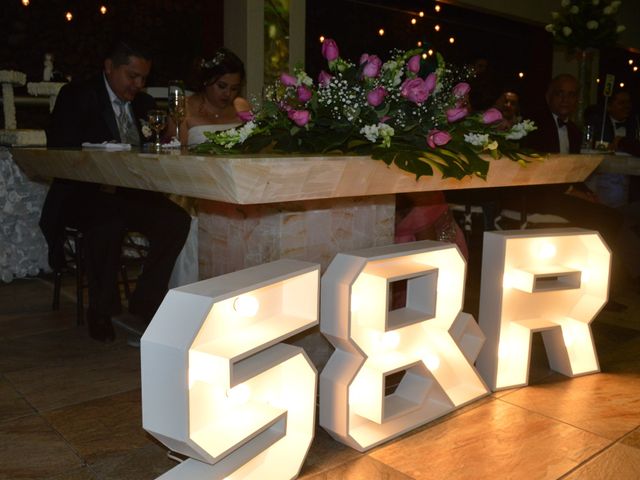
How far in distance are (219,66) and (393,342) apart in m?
2.22

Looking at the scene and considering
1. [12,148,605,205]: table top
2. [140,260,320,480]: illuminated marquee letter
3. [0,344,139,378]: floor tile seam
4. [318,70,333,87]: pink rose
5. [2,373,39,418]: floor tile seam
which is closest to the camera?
[140,260,320,480]: illuminated marquee letter

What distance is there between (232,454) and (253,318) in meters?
0.34

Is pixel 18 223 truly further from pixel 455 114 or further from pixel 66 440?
pixel 455 114

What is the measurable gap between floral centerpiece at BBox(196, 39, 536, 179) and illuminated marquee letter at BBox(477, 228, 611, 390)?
383 mm

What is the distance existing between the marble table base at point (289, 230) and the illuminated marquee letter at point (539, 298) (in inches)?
16.6

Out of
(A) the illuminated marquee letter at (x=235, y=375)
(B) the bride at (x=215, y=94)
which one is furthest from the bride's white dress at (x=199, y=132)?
(A) the illuminated marquee letter at (x=235, y=375)

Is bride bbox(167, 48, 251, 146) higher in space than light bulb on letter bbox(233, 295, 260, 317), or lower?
higher

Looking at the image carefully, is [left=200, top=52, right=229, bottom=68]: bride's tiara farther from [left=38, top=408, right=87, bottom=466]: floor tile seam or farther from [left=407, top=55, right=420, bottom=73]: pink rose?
[left=38, top=408, right=87, bottom=466]: floor tile seam

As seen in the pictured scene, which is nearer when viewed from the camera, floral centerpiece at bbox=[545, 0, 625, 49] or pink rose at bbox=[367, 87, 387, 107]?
pink rose at bbox=[367, 87, 387, 107]

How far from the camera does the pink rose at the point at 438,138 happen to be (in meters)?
2.00

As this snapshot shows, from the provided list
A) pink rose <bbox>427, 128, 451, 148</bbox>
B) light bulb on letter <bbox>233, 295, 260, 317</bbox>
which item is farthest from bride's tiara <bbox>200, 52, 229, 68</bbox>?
light bulb on letter <bbox>233, 295, 260, 317</bbox>

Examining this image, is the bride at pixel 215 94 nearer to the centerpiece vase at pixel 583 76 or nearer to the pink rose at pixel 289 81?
the pink rose at pixel 289 81

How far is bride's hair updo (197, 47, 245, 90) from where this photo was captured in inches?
142

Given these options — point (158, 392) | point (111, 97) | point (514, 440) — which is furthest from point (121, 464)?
point (111, 97)
